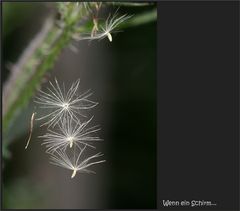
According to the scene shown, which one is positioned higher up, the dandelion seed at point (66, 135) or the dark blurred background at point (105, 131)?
the dark blurred background at point (105, 131)

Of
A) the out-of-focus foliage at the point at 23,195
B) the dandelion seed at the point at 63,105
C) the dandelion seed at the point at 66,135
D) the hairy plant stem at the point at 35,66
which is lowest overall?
the out-of-focus foliage at the point at 23,195

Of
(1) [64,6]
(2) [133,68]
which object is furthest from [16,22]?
(1) [64,6]

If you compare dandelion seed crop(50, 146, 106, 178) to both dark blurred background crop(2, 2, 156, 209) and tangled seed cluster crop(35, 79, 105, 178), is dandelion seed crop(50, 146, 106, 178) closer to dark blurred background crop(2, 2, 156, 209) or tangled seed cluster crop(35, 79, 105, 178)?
tangled seed cluster crop(35, 79, 105, 178)

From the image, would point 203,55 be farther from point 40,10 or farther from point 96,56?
point 96,56

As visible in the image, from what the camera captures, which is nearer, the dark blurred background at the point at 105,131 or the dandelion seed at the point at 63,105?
the dandelion seed at the point at 63,105

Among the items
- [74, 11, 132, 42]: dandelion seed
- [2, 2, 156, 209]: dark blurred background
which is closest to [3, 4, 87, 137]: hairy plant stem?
[74, 11, 132, 42]: dandelion seed

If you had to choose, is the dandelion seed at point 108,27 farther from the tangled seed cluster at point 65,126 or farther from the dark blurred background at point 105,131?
the dark blurred background at point 105,131

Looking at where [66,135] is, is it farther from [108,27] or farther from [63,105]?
[108,27]

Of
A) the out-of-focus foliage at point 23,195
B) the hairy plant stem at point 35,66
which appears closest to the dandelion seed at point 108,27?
the hairy plant stem at point 35,66

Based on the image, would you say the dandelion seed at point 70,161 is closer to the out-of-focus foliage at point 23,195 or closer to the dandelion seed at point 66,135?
the dandelion seed at point 66,135
